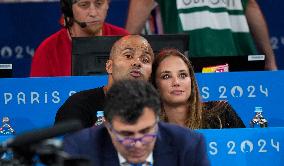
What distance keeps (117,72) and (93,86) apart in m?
0.34

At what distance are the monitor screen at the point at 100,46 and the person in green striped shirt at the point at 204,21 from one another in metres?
1.09

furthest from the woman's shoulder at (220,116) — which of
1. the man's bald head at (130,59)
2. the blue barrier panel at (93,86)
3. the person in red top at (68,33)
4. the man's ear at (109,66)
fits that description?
the person in red top at (68,33)

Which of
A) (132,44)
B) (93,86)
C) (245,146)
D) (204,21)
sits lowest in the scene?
(245,146)

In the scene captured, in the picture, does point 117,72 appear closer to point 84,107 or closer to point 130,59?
point 130,59

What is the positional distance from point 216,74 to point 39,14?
7.54 feet

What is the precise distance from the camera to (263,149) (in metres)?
3.80

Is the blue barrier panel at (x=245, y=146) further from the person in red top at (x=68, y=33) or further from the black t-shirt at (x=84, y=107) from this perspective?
the person in red top at (x=68, y=33)

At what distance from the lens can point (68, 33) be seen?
5348 mm

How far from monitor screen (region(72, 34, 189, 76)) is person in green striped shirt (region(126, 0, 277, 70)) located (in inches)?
43.0

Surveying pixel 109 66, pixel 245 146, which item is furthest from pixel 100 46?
pixel 245 146

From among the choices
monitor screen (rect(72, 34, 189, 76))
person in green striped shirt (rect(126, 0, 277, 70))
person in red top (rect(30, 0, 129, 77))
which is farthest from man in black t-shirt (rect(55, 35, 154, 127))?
person in green striped shirt (rect(126, 0, 277, 70))

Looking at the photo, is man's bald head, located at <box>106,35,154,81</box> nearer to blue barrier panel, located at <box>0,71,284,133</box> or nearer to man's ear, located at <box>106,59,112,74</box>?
man's ear, located at <box>106,59,112,74</box>

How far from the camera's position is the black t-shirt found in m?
4.14

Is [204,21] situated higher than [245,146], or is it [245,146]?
[204,21]
